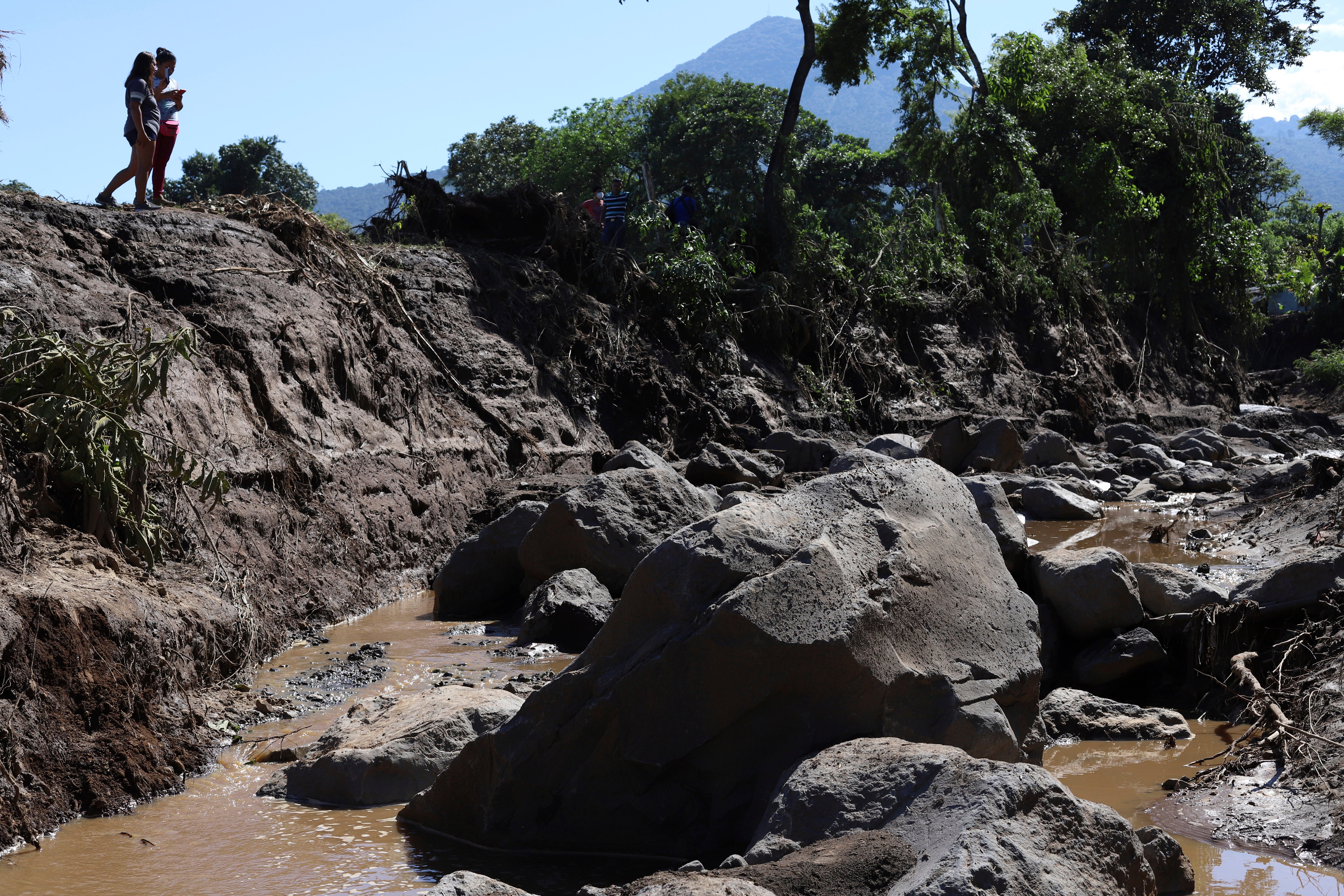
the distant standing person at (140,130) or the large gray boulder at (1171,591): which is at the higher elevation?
the distant standing person at (140,130)

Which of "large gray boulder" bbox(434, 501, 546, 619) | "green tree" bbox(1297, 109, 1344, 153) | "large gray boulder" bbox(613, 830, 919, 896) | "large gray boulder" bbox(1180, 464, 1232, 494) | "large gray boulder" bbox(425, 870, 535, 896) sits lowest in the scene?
"large gray boulder" bbox(1180, 464, 1232, 494)

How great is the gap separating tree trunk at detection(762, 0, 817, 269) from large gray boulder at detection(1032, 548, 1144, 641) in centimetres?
1031

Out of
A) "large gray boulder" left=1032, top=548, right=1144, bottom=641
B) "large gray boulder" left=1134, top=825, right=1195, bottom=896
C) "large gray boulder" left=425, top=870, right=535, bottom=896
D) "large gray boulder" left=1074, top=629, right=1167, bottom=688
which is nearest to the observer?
"large gray boulder" left=425, top=870, right=535, bottom=896

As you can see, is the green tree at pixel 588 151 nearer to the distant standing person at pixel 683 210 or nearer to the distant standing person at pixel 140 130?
the distant standing person at pixel 683 210

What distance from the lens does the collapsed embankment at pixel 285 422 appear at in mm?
4242

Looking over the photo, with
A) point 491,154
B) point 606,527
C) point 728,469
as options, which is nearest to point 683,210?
point 728,469

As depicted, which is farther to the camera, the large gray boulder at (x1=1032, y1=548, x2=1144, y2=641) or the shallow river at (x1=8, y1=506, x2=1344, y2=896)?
the large gray boulder at (x1=1032, y1=548, x2=1144, y2=641)

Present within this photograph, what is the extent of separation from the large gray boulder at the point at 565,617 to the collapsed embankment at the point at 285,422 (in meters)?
1.54

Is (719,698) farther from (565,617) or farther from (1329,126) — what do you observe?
(1329,126)

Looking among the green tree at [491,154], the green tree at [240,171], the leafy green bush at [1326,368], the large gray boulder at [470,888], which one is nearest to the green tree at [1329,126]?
the leafy green bush at [1326,368]

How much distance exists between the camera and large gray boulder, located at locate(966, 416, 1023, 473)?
42.9 feet

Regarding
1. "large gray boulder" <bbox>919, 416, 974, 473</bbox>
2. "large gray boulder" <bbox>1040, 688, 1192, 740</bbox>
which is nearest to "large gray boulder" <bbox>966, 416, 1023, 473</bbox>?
"large gray boulder" <bbox>919, 416, 974, 473</bbox>

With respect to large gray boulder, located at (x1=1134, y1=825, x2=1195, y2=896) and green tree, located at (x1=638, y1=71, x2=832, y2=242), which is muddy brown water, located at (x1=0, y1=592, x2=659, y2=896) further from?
green tree, located at (x1=638, y1=71, x2=832, y2=242)

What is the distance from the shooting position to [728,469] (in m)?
10.5
